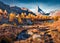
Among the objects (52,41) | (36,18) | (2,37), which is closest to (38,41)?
(52,41)

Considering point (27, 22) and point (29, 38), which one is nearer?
point (29, 38)

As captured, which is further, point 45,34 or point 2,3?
point 2,3

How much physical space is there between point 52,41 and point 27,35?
10032 mm

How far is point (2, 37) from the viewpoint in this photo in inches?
2496

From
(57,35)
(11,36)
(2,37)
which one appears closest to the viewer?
(2,37)

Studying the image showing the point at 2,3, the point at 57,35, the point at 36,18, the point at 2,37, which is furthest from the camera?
the point at 2,3

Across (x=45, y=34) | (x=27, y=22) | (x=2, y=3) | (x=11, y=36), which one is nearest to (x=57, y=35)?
(x=45, y=34)

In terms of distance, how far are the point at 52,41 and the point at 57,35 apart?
573 centimetres

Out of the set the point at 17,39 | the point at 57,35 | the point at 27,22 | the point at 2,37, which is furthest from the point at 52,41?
the point at 27,22

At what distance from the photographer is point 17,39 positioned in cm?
6944

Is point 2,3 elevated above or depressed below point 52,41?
above

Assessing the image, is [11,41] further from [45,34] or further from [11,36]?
[45,34]

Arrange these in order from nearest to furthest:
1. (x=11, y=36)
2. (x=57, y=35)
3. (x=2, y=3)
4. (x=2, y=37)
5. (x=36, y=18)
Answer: (x=2, y=37) < (x=11, y=36) < (x=57, y=35) < (x=36, y=18) < (x=2, y=3)

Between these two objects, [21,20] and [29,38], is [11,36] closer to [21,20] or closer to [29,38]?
[29,38]
